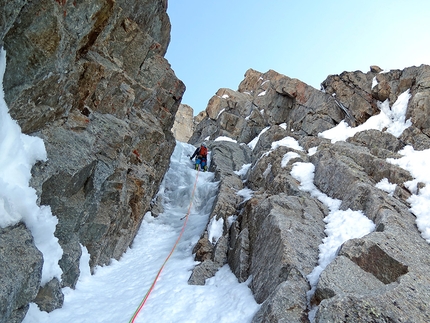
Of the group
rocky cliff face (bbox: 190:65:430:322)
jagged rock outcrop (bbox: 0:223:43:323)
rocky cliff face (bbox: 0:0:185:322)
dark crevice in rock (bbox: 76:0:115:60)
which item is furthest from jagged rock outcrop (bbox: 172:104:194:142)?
jagged rock outcrop (bbox: 0:223:43:323)

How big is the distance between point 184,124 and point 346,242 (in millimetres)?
66859

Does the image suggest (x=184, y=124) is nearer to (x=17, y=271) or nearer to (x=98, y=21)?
(x=98, y=21)

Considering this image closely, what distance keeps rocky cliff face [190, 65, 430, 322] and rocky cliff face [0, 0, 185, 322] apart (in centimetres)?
378

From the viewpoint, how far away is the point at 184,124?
7300 centimetres

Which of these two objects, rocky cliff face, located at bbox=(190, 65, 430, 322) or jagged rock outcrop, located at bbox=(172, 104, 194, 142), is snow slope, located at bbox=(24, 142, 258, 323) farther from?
Result: jagged rock outcrop, located at bbox=(172, 104, 194, 142)

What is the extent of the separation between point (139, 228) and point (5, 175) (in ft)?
32.3

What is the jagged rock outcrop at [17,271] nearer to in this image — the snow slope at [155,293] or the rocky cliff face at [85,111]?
the rocky cliff face at [85,111]

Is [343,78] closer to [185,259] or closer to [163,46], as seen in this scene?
[163,46]

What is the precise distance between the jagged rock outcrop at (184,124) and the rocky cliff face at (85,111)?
53737mm

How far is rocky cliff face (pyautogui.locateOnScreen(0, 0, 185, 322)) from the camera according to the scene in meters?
7.13

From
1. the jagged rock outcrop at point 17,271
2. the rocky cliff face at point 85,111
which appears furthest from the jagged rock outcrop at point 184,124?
the jagged rock outcrop at point 17,271

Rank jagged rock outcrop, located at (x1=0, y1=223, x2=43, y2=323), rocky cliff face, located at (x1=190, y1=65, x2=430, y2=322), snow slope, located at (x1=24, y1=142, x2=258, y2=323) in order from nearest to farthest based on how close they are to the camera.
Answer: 1. jagged rock outcrop, located at (x1=0, y1=223, x2=43, y2=323)
2. rocky cliff face, located at (x1=190, y1=65, x2=430, y2=322)
3. snow slope, located at (x1=24, y1=142, x2=258, y2=323)

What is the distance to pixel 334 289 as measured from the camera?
6.48 metres

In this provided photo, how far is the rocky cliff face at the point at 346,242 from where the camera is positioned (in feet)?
20.7
